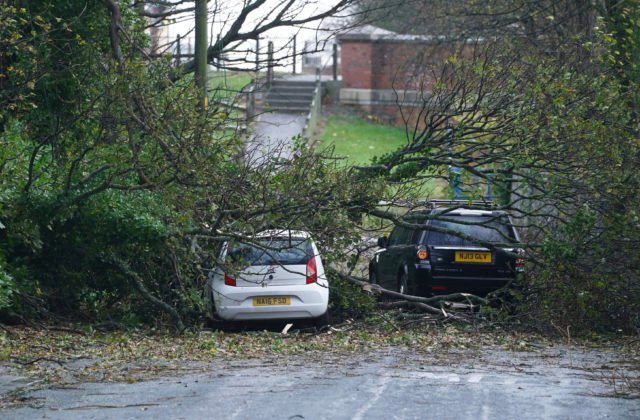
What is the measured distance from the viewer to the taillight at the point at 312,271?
13.5 m

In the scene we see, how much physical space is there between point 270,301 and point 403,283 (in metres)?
3.44

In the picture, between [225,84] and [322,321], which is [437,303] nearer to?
[322,321]

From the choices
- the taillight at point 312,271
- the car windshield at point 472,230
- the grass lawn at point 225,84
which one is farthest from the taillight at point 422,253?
the grass lawn at point 225,84

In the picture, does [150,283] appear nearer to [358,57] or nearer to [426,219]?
[426,219]

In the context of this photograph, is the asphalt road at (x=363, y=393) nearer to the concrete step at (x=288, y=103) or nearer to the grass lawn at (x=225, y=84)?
the grass lawn at (x=225, y=84)

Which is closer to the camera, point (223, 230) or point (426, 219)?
point (223, 230)

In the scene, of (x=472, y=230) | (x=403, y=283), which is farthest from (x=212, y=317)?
(x=472, y=230)

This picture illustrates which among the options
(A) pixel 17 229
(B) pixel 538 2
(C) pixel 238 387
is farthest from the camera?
(B) pixel 538 2

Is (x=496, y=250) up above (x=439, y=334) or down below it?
above

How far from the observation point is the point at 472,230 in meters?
15.2

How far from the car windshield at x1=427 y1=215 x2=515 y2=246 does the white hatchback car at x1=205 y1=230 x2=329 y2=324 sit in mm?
2436

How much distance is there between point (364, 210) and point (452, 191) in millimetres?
1756

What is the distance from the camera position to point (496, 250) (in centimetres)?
1447

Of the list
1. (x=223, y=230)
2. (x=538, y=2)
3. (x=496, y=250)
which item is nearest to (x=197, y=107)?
(x=223, y=230)
